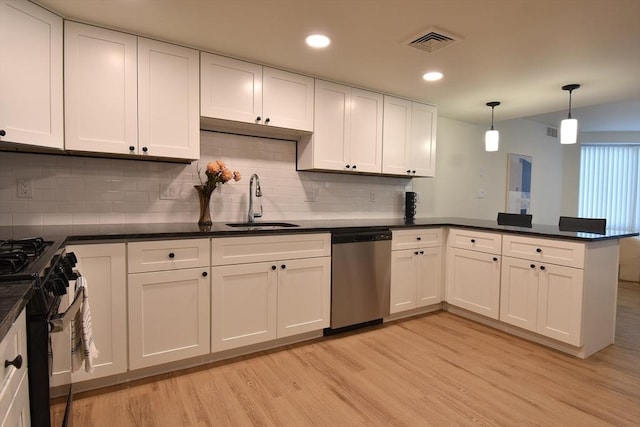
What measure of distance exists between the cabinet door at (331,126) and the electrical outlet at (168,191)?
3.72 feet

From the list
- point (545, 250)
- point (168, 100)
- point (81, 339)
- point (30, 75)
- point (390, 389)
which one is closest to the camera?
point (81, 339)

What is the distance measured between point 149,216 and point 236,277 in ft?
2.74

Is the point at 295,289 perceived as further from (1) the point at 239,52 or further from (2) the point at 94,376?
(1) the point at 239,52

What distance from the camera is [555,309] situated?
2.62 m

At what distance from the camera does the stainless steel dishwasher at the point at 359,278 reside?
9.08 ft

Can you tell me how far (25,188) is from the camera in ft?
7.14

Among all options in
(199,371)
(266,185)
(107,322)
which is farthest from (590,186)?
(107,322)

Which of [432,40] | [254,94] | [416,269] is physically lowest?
[416,269]

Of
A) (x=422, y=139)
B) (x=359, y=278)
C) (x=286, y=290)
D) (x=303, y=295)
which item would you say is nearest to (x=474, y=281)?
(x=359, y=278)

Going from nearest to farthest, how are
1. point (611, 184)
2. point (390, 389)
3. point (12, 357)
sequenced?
point (12, 357)
point (390, 389)
point (611, 184)

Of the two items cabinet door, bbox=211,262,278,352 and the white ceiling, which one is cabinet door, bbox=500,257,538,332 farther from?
cabinet door, bbox=211,262,278,352

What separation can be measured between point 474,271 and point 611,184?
5.06 metres

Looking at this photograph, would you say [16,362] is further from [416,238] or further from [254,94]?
[416,238]

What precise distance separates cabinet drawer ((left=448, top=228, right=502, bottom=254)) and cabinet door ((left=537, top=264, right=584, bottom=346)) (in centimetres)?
41
